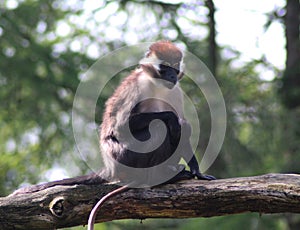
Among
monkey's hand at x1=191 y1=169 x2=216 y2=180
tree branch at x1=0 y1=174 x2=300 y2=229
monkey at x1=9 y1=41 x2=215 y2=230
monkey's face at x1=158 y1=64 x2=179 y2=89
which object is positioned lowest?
tree branch at x1=0 y1=174 x2=300 y2=229

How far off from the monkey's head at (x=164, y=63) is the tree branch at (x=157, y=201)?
1.68 metres

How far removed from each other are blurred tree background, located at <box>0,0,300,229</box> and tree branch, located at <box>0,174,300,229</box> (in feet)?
19.0

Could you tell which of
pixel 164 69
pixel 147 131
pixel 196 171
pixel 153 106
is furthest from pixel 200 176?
pixel 164 69

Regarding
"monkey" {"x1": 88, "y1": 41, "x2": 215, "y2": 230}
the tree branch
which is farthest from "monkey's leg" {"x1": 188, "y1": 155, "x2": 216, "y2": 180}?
the tree branch

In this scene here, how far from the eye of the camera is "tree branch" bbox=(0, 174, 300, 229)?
18.1 ft

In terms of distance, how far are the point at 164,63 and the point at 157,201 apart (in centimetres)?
203

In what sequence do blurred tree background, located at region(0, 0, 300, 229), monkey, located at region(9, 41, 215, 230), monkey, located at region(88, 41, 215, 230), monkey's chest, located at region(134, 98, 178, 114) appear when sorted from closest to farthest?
monkey, located at region(9, 41, 215, 230) < monkey, located at region(88, 41, 215, 230) < monkey's chest, located at region(134, 98, 178, 114) < blurred tree background, located at region(0, 0, 300, 229)

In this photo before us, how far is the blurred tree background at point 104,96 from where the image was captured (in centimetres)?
1226

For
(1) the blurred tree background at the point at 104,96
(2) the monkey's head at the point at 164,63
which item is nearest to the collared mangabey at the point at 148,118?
(2) the monkey's head at the point at 164,63

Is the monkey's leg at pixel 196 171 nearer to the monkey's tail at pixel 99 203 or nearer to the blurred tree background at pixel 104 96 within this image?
the monkey's tail at pixel 99 203

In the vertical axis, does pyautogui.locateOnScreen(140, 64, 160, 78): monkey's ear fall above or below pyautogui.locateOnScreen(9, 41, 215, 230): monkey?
above

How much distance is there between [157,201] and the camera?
227 inches

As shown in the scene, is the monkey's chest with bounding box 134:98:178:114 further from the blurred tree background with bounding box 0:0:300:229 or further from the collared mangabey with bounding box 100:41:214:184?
the blurred tree background with bounding box 0:0:300:229

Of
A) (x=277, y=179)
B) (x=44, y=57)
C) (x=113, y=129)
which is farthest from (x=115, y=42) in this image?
(x=277, y=179)
